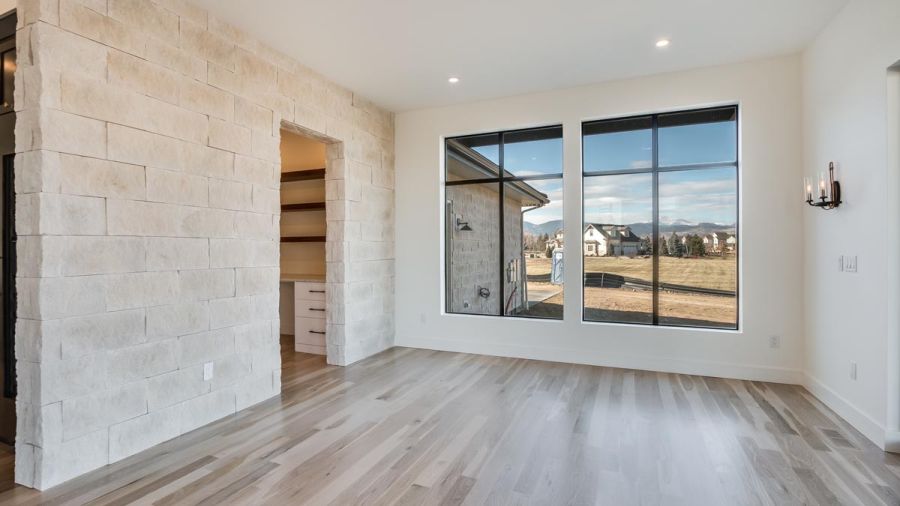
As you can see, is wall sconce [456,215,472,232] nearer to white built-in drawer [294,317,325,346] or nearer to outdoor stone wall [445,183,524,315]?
outdoor stone wall [445,183,524,315]

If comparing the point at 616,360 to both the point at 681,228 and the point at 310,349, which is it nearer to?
the point at 681,228

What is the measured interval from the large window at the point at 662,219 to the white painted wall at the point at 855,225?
715mm

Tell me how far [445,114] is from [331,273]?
8.19 feet

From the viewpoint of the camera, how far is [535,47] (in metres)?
3.85

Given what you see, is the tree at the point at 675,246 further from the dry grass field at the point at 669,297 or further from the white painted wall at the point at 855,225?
the white painted wall at the point at 855,225

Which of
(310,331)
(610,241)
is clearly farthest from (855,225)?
(310,331)

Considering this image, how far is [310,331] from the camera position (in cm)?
540

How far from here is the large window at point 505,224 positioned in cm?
516

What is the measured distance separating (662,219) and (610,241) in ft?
1.91

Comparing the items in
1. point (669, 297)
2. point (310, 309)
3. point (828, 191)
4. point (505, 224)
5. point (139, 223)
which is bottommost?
point (310, 309)

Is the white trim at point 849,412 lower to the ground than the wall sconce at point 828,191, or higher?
lower

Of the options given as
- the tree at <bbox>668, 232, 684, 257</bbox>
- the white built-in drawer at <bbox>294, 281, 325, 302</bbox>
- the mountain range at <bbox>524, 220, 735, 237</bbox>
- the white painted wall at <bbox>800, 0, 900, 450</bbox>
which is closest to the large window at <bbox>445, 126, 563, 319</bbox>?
the mountain range at <bbox>524, 220, 735, 237</bbox>

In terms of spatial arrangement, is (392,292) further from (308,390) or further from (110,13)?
(110,13)

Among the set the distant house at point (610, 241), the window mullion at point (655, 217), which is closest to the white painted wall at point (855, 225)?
the window mullion at point (655, 217)
